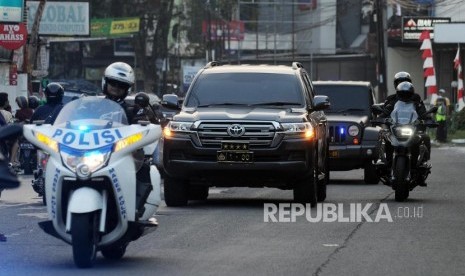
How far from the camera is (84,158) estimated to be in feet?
33.6

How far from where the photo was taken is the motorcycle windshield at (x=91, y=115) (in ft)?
34.7

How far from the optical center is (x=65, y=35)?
55.9 meters

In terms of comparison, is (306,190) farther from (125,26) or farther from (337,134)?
(125,26)

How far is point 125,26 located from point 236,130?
5181 centimetres

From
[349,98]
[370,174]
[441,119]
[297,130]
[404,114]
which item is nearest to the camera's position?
[297,130]

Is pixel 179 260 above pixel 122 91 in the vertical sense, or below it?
below

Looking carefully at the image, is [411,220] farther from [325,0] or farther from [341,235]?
Answer: [325,0]

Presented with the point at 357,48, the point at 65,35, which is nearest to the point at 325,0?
the point at 357,48

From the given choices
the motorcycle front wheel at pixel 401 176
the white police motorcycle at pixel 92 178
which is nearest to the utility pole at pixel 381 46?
the motorcycle front wheel at pixel 401 176

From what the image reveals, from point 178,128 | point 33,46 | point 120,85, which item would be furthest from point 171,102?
point 33,46

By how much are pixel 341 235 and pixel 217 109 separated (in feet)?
13.8

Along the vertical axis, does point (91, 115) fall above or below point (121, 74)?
below

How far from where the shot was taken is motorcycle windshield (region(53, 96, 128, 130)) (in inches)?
416

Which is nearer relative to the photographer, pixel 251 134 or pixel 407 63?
pixel 251 134
